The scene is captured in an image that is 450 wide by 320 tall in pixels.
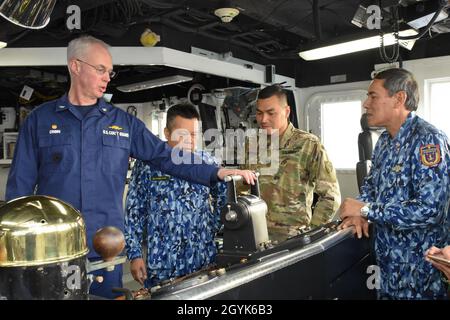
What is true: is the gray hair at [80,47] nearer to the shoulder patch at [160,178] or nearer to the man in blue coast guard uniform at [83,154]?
the man in blue coast guard uniform at [83,154]

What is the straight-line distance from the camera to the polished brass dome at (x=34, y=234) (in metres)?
0.92

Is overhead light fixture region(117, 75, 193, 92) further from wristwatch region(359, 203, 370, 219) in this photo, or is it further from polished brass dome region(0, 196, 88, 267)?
polished brass dome region(0, 196, 88, 267)

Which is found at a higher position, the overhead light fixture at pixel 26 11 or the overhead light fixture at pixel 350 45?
the overhead light fixture at pixel 350 45

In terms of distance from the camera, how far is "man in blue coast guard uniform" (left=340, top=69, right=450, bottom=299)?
1.92m

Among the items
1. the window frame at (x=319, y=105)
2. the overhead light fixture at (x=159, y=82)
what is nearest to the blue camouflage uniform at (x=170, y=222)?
the overhead light fixture at (x=159, y=82)

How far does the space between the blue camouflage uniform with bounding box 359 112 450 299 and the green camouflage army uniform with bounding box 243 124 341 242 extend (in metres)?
0.66

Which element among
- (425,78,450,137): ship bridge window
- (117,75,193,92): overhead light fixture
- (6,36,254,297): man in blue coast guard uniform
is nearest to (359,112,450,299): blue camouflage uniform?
(6,36,254,297): man in blue coast guard uniform

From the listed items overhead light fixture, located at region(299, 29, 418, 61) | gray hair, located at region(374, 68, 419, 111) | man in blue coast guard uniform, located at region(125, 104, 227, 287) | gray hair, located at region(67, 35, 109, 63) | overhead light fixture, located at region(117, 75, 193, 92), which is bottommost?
man in blue coast guard uniform, located at region(125, 104, 227, 287)

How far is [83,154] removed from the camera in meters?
2.09

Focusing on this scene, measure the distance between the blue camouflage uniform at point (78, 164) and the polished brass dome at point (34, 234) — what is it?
108 centimetres

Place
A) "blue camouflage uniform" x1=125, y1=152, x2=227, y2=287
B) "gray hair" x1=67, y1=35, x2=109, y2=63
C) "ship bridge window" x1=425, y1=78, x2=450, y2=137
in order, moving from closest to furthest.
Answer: "gray hair" x1=67, y1=35, x2=109, y2=63, "blue camouflage uniform" x1=125, y1=152, x2=227, y2=287, "ship bridge window" x1=425, y1=78, x2=450, y2=137

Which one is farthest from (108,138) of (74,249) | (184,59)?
(184,59)

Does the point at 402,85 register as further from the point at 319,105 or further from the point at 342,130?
the point at 319,105

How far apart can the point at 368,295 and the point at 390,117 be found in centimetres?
94
